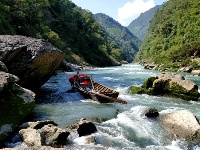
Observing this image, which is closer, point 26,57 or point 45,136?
point 45,136

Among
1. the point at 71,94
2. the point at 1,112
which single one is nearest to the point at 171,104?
the point at 71,94

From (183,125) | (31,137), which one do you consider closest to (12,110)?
(31,137)

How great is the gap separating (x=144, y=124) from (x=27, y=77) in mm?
12420

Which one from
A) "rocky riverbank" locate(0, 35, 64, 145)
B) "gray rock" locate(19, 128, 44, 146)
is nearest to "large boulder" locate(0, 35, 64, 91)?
"rocky riverbank" locate(0, 35, 64, 145)

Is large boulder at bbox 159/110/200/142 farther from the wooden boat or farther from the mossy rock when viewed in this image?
the mossy rock

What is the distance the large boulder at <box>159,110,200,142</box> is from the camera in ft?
44.2

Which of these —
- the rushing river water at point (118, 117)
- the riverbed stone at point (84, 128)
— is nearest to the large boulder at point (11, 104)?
the rushing river water at point (118, 117)

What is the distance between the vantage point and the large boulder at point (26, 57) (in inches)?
827

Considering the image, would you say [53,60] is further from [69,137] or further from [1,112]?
[69,137]

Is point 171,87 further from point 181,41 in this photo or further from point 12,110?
point 181,41

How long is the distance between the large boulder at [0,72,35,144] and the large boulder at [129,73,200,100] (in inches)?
542

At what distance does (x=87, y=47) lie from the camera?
4872 inches

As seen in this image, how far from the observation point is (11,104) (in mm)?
15297

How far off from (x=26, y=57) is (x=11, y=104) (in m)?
7.79
